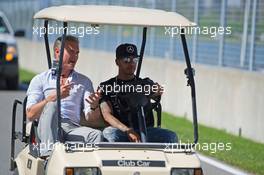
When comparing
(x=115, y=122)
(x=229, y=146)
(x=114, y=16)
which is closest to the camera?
(x=114, y=16)

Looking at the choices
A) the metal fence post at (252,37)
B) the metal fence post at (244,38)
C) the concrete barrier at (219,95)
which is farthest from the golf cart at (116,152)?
the metal fence post at (244,38)

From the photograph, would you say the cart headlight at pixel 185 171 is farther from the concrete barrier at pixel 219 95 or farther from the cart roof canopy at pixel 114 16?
the concrete barrier at pixel 219 95

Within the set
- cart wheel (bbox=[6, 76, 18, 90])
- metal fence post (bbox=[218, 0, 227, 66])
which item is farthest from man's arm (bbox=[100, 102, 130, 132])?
cart wheel (bbox=[6, 76, 18, 90])

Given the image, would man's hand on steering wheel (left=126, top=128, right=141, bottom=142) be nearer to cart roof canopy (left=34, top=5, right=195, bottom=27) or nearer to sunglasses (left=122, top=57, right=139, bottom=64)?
sunglasses (left=122, top=57, right=139, bottom=64)

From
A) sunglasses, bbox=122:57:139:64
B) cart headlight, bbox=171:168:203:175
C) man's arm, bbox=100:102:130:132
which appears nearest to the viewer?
cart headlight, bbox=171:168:203:175

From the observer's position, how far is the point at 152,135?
7148 millimetres

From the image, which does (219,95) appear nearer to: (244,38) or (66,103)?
(244,38)

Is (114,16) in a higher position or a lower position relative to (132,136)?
higher

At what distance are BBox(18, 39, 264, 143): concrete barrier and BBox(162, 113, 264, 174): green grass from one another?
0.65 ft

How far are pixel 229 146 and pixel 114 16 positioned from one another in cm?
595

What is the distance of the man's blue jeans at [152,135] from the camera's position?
6953 millimetres

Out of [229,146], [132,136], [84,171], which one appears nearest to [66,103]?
[132,136]

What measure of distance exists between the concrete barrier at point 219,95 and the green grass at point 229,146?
7.8 inches

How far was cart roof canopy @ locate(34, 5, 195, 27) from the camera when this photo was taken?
6.66 metres
